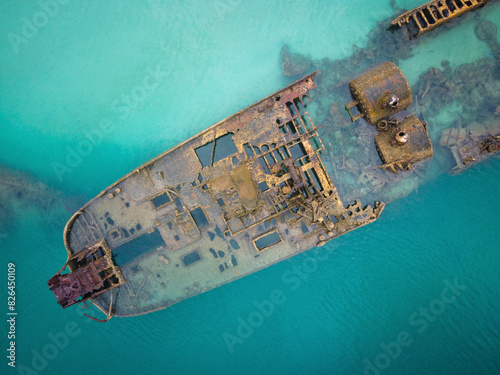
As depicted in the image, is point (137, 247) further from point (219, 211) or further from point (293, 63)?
point (293, 63)

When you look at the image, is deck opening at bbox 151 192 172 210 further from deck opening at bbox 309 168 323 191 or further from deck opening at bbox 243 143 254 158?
deck opening at bbox 309 168 323 191

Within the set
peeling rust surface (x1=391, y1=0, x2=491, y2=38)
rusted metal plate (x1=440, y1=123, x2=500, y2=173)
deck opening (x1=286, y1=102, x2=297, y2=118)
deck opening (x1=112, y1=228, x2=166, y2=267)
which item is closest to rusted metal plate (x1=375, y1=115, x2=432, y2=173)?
rusted metal plate (x1=440, y1=123, x2=500, y2=173)

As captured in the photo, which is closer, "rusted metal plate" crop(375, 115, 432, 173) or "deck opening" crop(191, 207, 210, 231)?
"rusted metal plate" crop(375, 115, 432, 173)

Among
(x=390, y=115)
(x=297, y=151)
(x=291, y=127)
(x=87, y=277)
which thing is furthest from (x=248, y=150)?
(x=87, y=277)

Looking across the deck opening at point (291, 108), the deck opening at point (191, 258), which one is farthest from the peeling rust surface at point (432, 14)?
the deck opening at point (191, 258)

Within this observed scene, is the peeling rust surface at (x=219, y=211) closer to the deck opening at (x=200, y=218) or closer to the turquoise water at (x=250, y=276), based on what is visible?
the deck opening at (x=200, y=218)

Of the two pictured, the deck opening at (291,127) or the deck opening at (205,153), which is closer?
the deck opening at (291,127)

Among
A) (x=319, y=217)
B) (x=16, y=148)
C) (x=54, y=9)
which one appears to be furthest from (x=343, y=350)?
(x=54, y=9)
